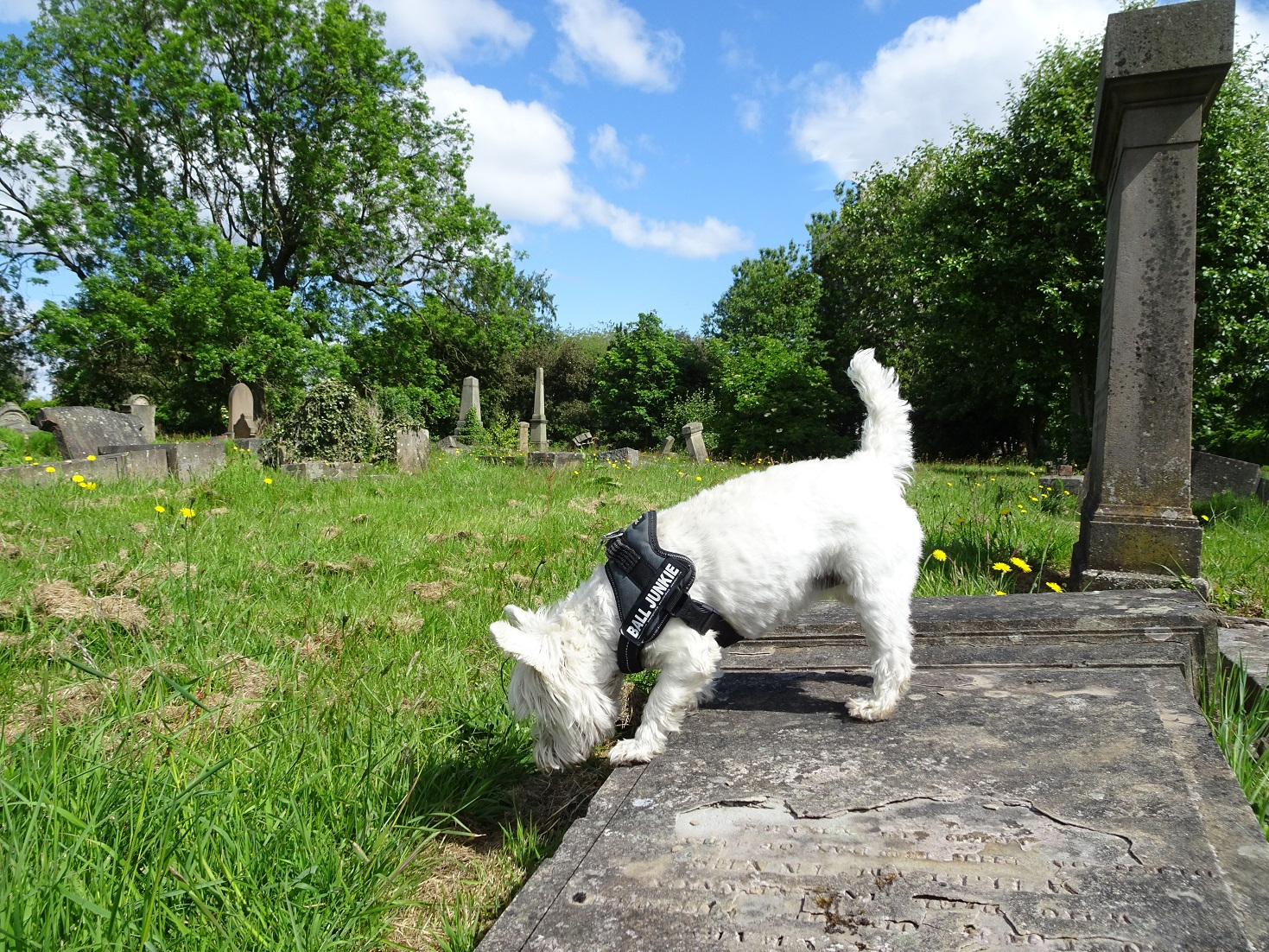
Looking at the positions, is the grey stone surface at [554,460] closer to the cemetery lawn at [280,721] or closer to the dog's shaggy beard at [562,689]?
the cemetery lawn at [280,721]

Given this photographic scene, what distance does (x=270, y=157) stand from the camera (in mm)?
25391

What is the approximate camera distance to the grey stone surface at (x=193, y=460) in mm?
9422

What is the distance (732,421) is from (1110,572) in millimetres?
20860

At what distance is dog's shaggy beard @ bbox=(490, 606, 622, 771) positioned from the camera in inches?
101

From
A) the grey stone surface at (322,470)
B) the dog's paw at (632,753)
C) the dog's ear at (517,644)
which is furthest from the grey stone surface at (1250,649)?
the grey stone surface at (322,470)

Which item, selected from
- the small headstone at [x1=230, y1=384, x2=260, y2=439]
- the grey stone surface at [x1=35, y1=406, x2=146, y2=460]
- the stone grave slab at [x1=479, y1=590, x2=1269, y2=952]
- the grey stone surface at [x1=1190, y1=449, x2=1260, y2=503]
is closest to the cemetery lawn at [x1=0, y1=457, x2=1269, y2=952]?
the stone grave slab at [x1=479, y1=590, x2=1269, y2=952]

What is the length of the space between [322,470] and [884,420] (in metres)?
8.87

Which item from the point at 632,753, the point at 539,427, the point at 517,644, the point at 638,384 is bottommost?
the point at 632,753

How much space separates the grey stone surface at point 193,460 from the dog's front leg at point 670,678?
8.37 meters

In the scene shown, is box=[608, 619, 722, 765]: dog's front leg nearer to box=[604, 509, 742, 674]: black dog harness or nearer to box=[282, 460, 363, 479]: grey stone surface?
box=[604, 509, 742, 674]: black dog harness

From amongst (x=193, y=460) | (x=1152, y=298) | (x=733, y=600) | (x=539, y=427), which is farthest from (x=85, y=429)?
(x=1152, y=298)

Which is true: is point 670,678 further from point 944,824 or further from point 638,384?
point 638,384

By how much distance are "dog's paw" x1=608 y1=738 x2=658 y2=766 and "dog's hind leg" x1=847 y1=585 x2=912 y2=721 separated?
0.77m

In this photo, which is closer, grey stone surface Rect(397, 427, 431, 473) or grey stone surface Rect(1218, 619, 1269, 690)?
grey stone surface Rect(1218, 619, 1269, 690)
